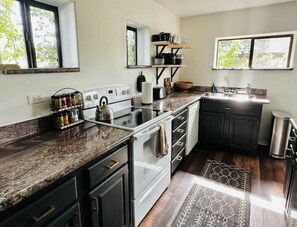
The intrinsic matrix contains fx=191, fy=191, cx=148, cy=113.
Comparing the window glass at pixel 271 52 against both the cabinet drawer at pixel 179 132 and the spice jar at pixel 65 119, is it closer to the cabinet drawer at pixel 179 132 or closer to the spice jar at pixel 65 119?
the cabinet drawer at pixel 179 132

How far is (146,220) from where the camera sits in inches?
69.8

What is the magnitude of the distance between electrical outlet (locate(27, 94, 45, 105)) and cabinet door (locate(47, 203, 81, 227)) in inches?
32.6

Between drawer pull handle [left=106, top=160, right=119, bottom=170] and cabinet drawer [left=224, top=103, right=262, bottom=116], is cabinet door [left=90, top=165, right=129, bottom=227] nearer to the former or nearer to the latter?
drawer pull handle [left=106, top=160, right=119, bottom=170]

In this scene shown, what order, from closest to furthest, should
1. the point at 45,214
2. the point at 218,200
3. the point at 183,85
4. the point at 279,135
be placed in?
the point at 45,214 → the point at 218,200 → the point at 279,135 → the point at 183,85

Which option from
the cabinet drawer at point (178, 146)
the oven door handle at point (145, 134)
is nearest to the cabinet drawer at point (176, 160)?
the cabinet drawer at point (178, 146)

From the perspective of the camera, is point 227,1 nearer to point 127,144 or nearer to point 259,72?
point 259,72

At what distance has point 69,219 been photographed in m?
1.00

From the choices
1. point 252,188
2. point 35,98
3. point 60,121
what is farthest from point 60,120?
point 252,188

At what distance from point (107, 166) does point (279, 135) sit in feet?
9.23

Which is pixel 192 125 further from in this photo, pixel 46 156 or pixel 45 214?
pixel 45 214

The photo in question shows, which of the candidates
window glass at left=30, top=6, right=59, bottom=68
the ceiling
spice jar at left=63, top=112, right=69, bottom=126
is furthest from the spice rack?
the ceiling

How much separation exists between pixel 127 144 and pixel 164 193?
3.36 ft

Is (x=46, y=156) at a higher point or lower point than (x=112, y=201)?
higher

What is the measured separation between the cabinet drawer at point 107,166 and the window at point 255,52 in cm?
296
